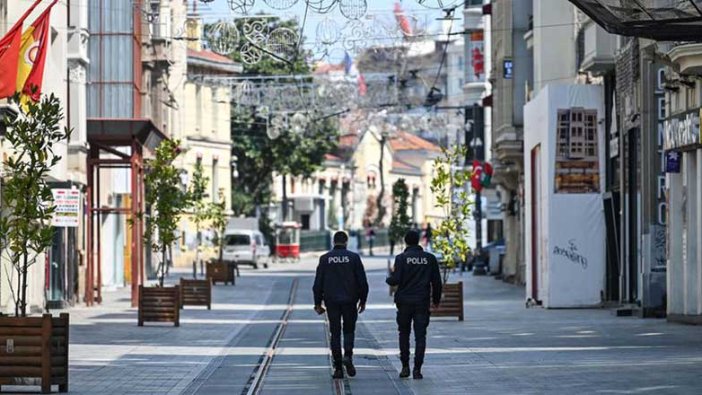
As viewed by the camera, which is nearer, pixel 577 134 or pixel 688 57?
pixel 688 57

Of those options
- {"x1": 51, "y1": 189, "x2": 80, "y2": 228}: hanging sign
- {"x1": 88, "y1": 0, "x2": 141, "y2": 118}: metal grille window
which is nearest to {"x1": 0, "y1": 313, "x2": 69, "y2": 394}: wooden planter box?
{"x1": 51, "y1": 189, "x2": 80, "y2": 228}: hanging sign

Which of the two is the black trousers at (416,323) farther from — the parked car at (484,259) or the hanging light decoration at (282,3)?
the parked car at (484,259)

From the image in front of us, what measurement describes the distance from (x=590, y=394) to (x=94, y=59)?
37.1 m


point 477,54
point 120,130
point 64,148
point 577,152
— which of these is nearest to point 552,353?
point 577,152

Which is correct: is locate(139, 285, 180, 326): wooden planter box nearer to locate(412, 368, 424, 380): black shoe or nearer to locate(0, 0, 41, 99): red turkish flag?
locate(0, 0, 41, 99): red turkish flag

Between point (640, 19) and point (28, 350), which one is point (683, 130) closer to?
point (640, 19)

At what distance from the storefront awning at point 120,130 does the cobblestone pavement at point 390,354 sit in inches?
271

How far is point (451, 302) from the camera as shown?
39250 millimetres

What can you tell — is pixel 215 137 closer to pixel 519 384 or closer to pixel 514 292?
pixel 514 292

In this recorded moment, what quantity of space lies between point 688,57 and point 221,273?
3876 cm

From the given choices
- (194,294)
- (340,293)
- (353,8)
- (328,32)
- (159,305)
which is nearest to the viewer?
(340,293)

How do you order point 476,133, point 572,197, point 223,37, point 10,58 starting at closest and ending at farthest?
point 10,58
point 223,37
point 572,197
point 476,133

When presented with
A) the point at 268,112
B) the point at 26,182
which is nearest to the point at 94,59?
the point at 268,112

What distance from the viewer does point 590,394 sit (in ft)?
63.3
